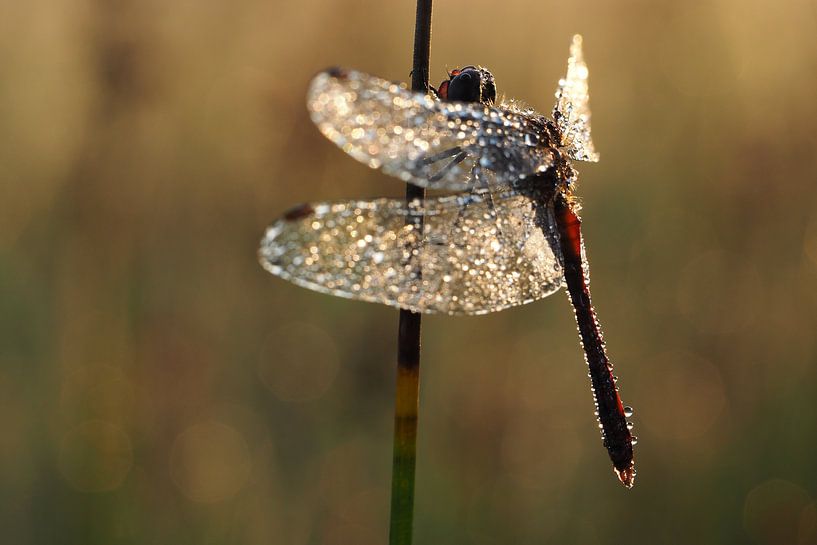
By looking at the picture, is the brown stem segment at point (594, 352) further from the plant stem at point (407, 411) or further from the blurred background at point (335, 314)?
the blurred background at point (335, 314)

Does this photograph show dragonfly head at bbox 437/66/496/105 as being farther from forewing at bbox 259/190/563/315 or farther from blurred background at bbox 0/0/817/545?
blurred background at bbox 0/0/817/545

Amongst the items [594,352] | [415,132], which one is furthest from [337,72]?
[594,352]

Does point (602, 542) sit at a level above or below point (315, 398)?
below

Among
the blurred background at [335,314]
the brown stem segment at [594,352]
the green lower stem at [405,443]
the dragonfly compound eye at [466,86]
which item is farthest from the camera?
the blurred background at [335,314]

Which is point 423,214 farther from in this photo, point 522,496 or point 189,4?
point 189,4

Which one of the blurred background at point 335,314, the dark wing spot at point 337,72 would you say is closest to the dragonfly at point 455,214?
the dark wing spot at point 337,72

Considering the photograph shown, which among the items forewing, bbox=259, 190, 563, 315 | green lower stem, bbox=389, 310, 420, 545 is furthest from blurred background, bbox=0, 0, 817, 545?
green lower stem, bbox=389, 310, 420, 545

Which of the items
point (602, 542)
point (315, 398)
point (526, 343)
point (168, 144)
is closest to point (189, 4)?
point (168, 144)
